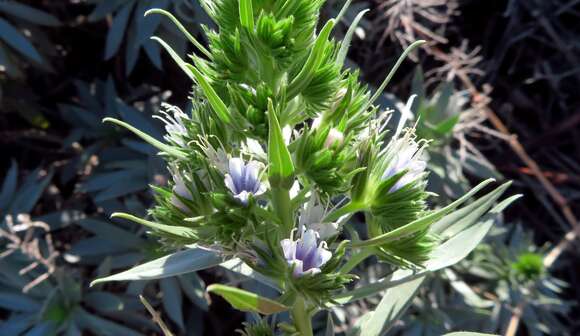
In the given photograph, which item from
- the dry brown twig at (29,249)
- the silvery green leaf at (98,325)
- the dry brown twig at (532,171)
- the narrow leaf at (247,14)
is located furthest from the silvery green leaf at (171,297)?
the narrow leaf at (247,14)

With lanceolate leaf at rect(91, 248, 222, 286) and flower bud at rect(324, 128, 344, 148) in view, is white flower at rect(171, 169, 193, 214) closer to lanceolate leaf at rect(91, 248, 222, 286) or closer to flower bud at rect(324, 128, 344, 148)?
lanceolate leaf at rect(91, 248, 222, 286)

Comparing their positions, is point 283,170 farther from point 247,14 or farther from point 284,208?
point 247,14

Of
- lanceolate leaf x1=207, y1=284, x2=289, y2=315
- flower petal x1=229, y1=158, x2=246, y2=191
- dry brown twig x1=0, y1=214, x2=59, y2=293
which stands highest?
flower petal x1=229, y1=158, x2=246, y2=191

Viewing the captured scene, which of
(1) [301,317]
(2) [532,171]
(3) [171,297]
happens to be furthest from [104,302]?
(2) [532,171]

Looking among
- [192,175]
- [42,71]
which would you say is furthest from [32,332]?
[192,175]

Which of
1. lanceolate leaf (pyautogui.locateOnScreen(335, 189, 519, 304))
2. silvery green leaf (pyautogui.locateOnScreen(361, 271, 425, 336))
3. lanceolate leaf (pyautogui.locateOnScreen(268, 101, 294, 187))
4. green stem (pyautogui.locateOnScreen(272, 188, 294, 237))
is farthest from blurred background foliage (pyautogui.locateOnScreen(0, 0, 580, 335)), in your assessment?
lanceolate leaf (pyautogui.locateOnScreen(268, 101, 294, 187))

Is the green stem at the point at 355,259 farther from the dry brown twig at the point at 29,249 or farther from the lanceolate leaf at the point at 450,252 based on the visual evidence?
the dry brown twig at the point at 29,249
